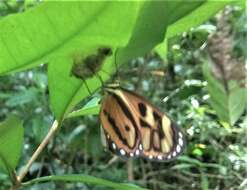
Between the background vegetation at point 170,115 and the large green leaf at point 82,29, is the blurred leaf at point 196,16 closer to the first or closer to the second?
the large green leaf at point 82,29

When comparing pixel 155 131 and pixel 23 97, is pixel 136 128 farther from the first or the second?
pixel 23 97

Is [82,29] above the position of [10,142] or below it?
above

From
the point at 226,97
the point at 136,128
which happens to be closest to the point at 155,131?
the point at 136,128

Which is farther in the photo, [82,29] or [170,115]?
[170,115]

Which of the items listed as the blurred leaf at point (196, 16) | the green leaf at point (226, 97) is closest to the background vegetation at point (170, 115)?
the blurred leaf at point (196, 16)

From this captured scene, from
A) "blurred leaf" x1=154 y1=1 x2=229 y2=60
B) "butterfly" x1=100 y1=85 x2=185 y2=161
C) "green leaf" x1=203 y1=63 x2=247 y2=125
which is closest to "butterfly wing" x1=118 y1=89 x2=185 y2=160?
"butterfly" x1=100 y1=85 x2=185 y2=161

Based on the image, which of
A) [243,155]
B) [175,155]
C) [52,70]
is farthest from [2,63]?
[243,155]

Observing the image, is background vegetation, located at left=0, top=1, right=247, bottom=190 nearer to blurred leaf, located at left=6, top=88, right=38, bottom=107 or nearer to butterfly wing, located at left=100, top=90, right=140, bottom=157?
blurred leaf, located at left=6, top=88, right=38, bottom=107
